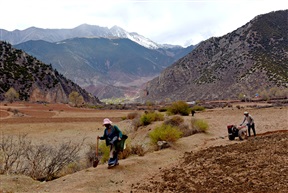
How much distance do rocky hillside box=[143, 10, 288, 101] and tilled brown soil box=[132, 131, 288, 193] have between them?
73.3m

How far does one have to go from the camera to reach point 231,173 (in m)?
9.70

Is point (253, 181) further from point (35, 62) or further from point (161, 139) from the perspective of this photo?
point (35, 62)

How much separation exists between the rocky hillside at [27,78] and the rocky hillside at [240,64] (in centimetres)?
4466

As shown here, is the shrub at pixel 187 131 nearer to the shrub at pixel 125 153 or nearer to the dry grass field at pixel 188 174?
the dry grass field at pixel 188 174

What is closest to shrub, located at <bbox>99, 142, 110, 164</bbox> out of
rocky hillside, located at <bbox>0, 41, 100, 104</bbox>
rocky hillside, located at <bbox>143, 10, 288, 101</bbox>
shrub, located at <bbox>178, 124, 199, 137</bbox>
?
shrub, located at <bbox>178, 124, 199, 137</bbox>

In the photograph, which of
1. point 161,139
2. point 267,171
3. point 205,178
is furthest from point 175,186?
point 161,139

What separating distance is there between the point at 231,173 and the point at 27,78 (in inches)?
3606

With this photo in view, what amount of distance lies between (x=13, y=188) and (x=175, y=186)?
4833 mm

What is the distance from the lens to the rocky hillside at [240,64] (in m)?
86.9

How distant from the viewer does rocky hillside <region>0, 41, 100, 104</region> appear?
88.6 meters

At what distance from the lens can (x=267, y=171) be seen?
30.1ft

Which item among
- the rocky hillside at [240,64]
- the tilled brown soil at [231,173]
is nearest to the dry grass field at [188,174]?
the tilled brown soil at [231,173]

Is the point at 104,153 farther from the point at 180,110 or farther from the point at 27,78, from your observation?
the point at 27,78

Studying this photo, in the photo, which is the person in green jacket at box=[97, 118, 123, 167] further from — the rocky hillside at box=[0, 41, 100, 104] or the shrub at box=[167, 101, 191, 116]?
the rocky hillside at box=[0, 41, 100, 104]
